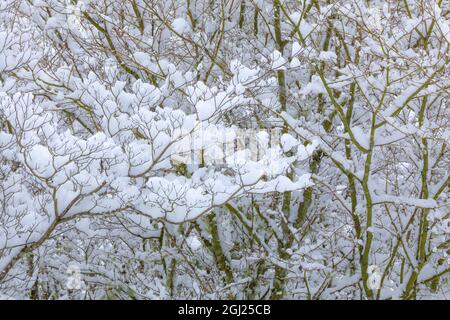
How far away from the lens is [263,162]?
3.14m

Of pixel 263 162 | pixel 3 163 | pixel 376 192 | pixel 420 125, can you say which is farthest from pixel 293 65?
pixel 3 163

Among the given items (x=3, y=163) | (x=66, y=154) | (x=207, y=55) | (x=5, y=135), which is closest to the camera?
(x=66, y=154)

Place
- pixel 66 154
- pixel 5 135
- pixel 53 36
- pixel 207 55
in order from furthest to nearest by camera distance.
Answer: pixel 53 36
pixel 207 55
pixel 5 135
pixel 66 154

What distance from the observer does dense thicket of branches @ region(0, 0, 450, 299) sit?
10.2ft

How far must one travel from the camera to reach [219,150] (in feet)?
12.0

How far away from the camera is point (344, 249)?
5.30m

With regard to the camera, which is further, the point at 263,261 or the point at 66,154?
the point at 263,261

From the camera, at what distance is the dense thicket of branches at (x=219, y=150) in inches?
122

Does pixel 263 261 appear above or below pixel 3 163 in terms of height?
below

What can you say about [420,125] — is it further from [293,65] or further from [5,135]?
[5,135]

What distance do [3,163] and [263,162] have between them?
2.14 meters
